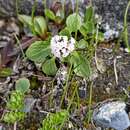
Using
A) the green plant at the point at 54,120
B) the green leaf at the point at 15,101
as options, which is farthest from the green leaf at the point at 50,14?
the green plant at the point at 54,120

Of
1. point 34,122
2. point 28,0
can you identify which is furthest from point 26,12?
point 34,122

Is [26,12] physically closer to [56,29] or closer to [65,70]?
[56,29]

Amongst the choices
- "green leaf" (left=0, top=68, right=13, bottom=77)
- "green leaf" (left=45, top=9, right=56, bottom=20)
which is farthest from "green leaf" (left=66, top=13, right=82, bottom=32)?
"green leaf" (left=0, top=68, right=13, bottom=77)

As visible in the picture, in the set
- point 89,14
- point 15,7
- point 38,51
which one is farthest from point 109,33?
A: point 15,7

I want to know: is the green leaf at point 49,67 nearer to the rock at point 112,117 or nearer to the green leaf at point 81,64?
the green leaf at point 81,64

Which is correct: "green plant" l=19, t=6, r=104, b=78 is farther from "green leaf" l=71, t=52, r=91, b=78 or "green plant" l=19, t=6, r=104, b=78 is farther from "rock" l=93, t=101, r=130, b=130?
"rock" l=93, t=101, r=130, b=130
